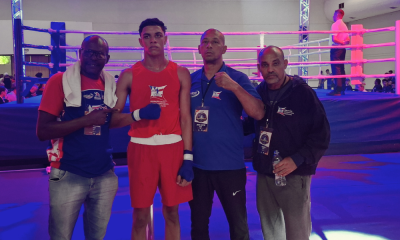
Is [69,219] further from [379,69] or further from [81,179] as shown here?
[379,69]

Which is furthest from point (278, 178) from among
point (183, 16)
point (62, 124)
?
point (183, 16)

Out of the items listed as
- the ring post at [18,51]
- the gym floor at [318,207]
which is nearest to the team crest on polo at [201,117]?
the gym floor at [318,207]

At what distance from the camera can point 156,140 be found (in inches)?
73.5

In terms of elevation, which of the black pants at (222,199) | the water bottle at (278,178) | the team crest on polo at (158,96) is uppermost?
the team crest on polo at (158,96)

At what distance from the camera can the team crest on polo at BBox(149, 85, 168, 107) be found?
6.10ft

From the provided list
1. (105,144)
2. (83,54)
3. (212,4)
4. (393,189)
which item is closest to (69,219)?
(105,144)

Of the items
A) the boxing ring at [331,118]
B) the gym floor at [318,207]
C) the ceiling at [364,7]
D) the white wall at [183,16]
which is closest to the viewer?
the gym floor at [318,207]

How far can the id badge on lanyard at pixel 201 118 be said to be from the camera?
6.37ft

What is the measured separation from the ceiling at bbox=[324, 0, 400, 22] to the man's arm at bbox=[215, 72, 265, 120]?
12140 millimetres

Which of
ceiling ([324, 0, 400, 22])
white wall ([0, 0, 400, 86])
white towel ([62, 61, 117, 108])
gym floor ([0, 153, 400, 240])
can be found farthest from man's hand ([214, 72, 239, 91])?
ceiling ([324, 0, 400, 22])

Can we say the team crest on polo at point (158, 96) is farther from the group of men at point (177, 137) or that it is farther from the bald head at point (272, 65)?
the bald head at point (272, 65)

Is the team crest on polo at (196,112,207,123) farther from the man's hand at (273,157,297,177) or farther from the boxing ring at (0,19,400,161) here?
the boxing ring at (0,19,400,161)

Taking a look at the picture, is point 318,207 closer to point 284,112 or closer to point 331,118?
point 284,112

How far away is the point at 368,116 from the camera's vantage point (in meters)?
4.52
